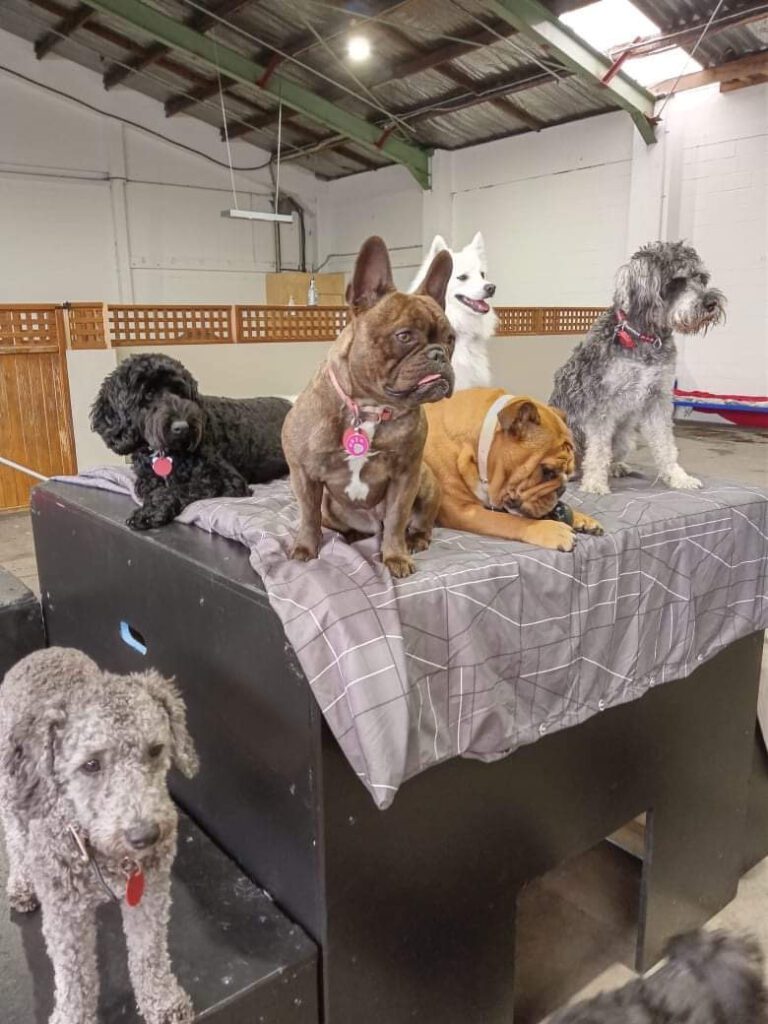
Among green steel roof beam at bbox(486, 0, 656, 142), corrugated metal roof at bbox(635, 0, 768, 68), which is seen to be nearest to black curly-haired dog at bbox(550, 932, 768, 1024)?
green steel roof beam at bbox(486, 0, 656, 142)

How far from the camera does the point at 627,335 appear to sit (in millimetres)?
1946

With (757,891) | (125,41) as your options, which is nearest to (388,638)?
(757,891)

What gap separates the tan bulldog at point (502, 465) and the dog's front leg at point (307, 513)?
14.1 inches

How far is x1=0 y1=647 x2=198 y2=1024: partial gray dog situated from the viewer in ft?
3.18

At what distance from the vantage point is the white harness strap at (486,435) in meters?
1.55

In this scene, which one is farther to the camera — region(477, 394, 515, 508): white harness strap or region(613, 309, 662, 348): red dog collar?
region(613, 309, 662, 348): red dog collar

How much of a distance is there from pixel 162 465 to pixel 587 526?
0.95 m

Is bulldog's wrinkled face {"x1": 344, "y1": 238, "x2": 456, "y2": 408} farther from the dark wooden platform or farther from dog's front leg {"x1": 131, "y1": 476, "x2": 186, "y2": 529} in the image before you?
dog's front leg {"x1": 131, "y1": 476, "x2": 186, "y2": 529}

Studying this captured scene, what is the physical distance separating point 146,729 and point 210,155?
11430mm

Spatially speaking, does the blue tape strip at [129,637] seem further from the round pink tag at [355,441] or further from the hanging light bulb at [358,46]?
the hanging light bulb at [358,46]

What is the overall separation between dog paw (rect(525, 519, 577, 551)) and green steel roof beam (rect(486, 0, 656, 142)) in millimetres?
5798

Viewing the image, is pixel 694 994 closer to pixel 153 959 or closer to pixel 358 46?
pixel 153 959

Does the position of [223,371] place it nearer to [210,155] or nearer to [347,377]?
[347,377]

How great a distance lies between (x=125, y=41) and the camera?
28.2 ft
